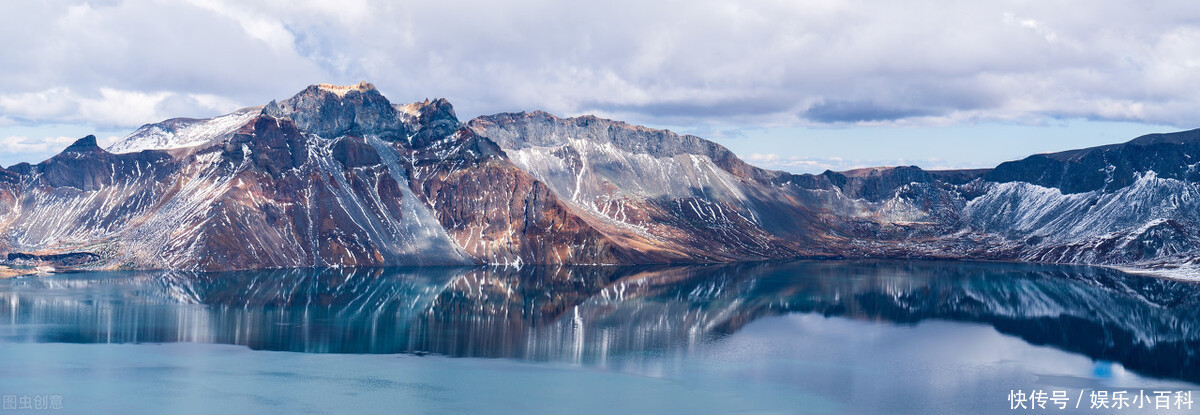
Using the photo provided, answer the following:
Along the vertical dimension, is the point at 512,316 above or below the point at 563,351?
above

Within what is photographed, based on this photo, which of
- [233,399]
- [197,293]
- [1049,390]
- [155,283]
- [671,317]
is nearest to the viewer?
[233,399]

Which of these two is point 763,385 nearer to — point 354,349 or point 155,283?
point 354,349

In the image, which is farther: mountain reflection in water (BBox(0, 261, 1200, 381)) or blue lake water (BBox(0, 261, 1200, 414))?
mountain reflection in water (BBox(0, 261, 1200, 381))

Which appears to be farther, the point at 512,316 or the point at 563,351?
the point at 512,316

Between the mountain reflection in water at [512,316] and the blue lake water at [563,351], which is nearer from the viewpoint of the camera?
the blue lake water at [563,351]

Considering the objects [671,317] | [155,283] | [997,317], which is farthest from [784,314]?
[155,283]
